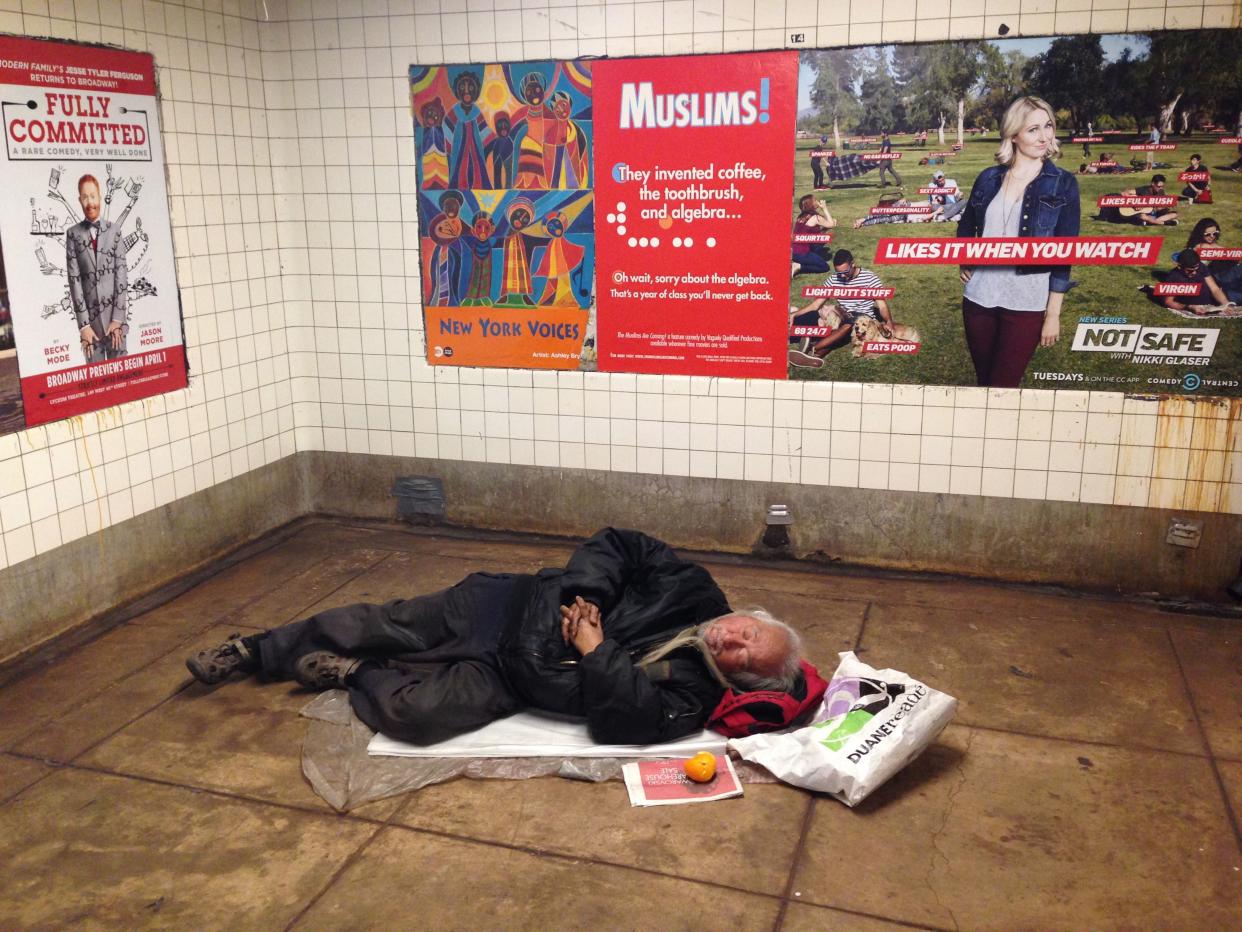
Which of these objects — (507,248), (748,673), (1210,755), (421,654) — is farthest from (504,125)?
(1210,755)

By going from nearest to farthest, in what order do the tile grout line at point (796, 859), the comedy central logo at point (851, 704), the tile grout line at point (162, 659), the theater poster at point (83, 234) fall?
the tile grout line at point (796, 859) → the comedy central logo at point (851, 704) → the tile grout line at point (162, 659) → the theater poster at point (83, 234)

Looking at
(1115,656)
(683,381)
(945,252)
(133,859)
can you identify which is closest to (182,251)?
(683,381)

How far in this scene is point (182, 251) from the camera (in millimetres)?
5105

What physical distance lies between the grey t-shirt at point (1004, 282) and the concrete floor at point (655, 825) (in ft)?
5.16

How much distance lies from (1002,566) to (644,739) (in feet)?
8.11

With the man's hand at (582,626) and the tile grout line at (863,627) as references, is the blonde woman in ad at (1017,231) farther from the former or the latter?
the man's hand at (582,626)

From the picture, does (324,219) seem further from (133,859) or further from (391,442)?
(133,859)

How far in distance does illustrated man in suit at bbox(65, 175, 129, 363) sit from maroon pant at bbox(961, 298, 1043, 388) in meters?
3.91

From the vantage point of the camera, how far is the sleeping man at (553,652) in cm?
354

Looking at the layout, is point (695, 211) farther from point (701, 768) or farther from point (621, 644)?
point (701, 768)

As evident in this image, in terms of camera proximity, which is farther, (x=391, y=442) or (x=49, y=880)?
(x=391, y=442)

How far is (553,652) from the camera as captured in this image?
3650 mm

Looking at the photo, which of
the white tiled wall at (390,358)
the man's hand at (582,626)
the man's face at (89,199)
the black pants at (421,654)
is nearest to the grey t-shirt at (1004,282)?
the white tiled wall at (390,358)

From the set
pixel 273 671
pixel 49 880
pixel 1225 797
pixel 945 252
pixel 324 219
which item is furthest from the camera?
pixel 324 219
